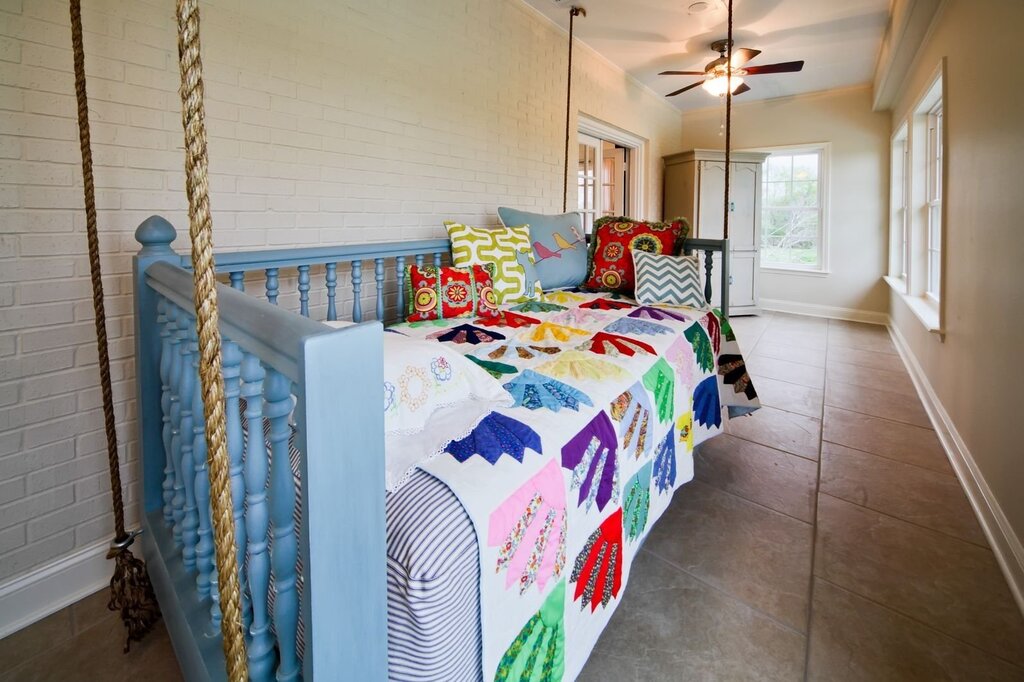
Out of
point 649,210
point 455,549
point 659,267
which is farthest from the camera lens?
point 649,210

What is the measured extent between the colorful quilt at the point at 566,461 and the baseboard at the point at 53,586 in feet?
4.17

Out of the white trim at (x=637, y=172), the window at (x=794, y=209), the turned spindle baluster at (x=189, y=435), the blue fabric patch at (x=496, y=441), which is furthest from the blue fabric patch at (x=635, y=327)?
the window at (x=794, y=209)

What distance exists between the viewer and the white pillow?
96 centimetres

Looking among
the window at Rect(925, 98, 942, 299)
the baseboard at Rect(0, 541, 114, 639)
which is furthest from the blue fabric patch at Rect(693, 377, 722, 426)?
the window at Rect(925, 98, 942, 299)

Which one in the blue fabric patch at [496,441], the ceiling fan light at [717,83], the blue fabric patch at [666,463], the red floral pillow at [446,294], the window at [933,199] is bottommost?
the blue fabric patch at [666,463]

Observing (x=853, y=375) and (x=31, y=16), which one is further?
(x=853, y=375)

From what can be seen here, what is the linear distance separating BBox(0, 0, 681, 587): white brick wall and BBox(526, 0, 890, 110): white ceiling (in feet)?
3.66

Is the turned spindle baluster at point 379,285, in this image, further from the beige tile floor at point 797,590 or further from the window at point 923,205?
the window at point 923,205

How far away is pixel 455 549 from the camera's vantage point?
77cm

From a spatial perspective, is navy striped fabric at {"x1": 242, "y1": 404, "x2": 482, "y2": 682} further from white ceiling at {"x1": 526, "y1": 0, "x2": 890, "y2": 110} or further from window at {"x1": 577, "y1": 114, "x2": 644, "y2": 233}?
window at {"x1": 577, "y1": 114, "x2": 644, "y2": 233}

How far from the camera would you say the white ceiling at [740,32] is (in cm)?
347

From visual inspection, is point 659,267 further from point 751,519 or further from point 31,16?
point 31,16

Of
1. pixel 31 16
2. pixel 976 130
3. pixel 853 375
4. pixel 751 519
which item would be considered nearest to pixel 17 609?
pixel 31 16

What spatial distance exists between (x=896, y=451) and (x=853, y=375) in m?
1.40
